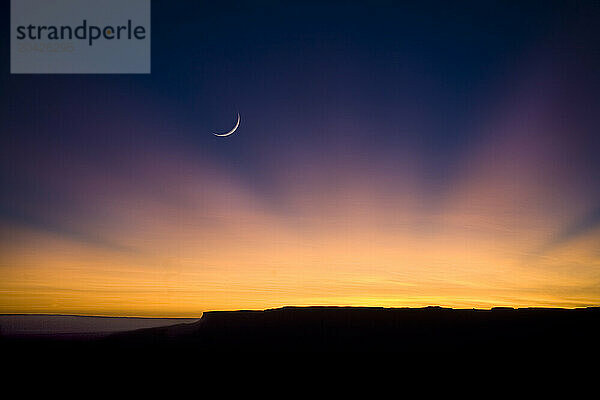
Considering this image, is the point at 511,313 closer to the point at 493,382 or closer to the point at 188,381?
the point at 493,382

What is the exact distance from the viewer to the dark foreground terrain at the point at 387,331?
28031 millimetres

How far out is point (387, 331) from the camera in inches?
1313

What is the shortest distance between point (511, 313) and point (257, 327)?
54.3ft

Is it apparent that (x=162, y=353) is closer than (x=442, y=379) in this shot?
No

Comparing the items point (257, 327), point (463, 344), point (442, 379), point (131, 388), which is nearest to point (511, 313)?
point (463, 344)

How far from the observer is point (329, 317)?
114 ft

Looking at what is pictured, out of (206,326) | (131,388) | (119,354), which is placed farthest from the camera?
(206,326)

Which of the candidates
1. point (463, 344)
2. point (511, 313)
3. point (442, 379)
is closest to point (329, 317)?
point (463, 344)

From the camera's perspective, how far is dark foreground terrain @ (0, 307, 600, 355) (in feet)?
92.0

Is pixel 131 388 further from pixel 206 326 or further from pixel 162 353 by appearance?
pixel 206 326

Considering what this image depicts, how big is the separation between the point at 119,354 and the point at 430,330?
62.8 feet

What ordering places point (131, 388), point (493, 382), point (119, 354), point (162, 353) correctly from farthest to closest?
point (119, 354), point (162, 353), point (493, 382), point (131, 388)

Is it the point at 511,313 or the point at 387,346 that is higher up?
the point at 511,313

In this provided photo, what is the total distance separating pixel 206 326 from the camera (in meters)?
37.4
